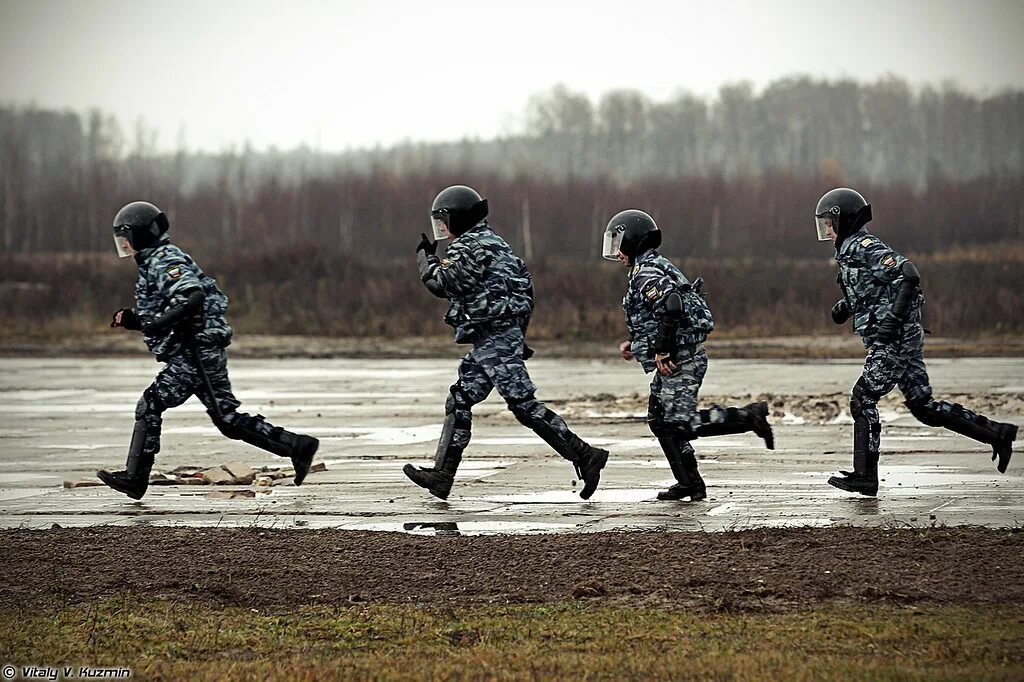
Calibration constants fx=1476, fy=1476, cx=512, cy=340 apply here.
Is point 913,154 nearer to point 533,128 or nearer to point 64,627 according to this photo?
point 533,128

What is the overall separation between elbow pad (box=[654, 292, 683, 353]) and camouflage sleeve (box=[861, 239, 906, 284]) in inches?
50.8

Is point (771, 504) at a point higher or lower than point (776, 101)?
lower

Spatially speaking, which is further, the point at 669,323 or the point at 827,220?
the point at 827,220

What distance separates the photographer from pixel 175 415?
17859 mm

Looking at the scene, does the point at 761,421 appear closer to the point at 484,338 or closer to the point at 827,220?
the point at 827,220

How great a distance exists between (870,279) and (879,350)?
48 centimetres

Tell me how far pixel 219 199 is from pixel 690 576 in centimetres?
7475

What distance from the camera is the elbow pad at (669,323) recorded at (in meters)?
9.73

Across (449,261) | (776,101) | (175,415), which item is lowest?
(175,415)

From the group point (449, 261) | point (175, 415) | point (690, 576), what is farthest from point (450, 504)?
point (175, 415)

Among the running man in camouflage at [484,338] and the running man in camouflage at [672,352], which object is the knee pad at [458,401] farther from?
the running man in camouflage at [672,352]

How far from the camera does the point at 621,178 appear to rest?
8031cm

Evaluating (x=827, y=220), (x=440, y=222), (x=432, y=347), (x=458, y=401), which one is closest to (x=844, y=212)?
(x=827, y=220)

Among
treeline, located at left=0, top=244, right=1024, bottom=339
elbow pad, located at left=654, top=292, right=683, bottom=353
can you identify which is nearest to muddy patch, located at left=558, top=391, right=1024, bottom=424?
elbow pad, located at left=654, top=292, right=683, bottom=353
